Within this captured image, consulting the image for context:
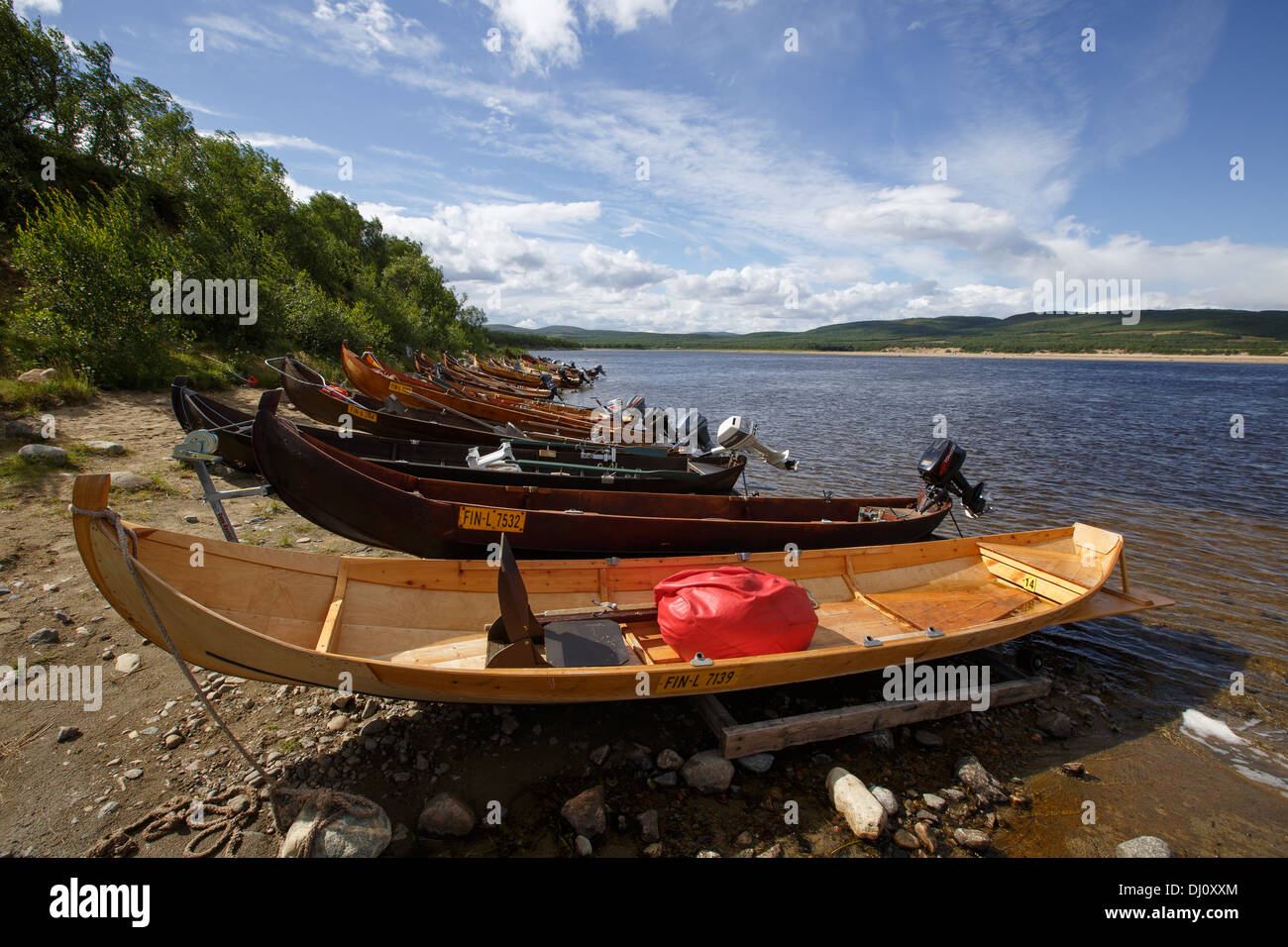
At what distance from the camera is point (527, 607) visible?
3.99 metres

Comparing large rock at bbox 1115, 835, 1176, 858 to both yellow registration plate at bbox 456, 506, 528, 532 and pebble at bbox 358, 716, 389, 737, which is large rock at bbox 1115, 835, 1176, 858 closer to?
pebble at bbox 358, 716, 389, 737

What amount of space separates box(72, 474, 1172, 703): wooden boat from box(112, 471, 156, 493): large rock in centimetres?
589

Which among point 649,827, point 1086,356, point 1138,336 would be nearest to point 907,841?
point 649,827

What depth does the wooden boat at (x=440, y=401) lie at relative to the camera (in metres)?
15.8

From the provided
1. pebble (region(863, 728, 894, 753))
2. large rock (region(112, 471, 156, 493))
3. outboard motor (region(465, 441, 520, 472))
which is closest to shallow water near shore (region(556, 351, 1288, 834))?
pebble (region(863, 728, 894, 753))

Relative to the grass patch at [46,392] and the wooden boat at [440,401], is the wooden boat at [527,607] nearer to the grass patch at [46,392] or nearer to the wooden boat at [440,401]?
Answer: the grass patch at [46,392]

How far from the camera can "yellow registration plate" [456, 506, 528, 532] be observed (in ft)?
19.3

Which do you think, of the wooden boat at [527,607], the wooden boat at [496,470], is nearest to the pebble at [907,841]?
the wooden boat at [527,607]

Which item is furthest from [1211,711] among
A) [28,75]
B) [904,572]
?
A: [28,75]

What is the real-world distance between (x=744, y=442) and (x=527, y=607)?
737 cm

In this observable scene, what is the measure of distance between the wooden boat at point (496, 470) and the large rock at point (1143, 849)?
23.0 feet

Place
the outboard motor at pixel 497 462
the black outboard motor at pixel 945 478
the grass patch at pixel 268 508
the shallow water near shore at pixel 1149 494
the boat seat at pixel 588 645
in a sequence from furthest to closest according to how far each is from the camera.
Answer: the outboard motor at pixel 497 462 → the grass patch at pixel 268 508 → the black outboard motor at pixel 945 478 → the shallow water near shore at pixel 1149 494 → the boat seat at pixel 588 645

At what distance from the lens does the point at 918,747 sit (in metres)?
4.92
